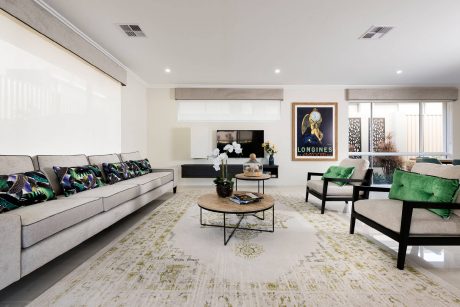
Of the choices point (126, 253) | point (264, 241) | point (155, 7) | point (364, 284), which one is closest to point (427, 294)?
point (364, 284)

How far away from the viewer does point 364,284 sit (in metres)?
1.64

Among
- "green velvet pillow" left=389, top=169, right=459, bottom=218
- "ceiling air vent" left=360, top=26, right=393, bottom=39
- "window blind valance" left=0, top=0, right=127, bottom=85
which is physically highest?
"ceiling air vent" left=360, top=26, right=393, bottom=39

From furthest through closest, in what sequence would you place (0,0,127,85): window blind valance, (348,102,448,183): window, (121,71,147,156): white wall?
(348,102,448,183): window → (121,71,147,156): white wall → (0,0,127,85): window blind valance

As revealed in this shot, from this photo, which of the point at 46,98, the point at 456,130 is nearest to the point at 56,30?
the point at 46,98

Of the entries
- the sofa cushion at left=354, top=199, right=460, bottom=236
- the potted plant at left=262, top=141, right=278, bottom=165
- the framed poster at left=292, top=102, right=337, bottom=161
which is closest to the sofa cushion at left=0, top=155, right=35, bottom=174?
the sofa cushion at left=354, top=199, right=460, bottom=236

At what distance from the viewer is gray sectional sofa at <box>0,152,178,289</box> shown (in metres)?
1.41

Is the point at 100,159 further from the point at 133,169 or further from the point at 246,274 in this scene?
the point at 246,274

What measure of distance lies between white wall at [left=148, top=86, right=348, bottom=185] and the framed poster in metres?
0.13

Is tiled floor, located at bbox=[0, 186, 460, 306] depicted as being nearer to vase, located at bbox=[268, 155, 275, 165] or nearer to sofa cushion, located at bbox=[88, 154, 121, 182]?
sofa cushion, located at bbox=[88, 154, 121, 182]

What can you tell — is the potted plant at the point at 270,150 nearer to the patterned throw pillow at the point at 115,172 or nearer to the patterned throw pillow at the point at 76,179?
the patterned throw pillow at the point at 115,172

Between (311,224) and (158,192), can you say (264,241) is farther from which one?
(158,192)

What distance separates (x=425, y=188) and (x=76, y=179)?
3.73 m

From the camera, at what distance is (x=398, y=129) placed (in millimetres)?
6211

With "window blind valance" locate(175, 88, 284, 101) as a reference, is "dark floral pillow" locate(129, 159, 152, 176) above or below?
below
